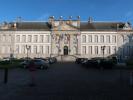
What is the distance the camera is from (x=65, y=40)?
3056 inches

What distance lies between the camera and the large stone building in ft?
253

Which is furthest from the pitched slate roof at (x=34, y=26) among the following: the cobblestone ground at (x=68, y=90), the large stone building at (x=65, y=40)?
the cobblestone ground at (x=68, y=90)

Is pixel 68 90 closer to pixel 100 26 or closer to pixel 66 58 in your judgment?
pixel 66 58

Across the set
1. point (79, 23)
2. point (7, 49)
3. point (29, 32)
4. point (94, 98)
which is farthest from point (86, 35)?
point (94, 98)

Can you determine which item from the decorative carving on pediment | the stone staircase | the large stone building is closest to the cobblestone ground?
the stone staircase

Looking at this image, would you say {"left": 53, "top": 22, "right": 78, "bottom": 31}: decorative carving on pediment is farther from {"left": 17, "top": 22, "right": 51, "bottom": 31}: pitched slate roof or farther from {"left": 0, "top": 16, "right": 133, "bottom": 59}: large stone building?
{"left": 17, "top": 22, "right": 51, "bottom": 31}: pitched slate roof

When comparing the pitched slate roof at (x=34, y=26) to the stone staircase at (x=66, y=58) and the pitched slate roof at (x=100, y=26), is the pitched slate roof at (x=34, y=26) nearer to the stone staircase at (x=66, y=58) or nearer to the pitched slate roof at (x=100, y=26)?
the stone staircase at (x=66, y=58)

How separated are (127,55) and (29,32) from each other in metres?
30.6

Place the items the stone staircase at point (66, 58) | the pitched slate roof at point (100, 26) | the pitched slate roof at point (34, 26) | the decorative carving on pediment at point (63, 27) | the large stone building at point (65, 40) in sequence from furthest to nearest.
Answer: the pitched slate roof at point (100, 26), the pitched slate roof at point (34, 26), the large stone building at point (65, 40), the decorative carving on pediment at point (63, 27), the stone staircase at point (66, 58)

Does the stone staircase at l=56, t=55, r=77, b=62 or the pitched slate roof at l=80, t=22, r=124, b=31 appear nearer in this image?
the stone staircase at l=56, t=55, r=77, b=62

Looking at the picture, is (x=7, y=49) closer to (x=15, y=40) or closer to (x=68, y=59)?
(x=15, y=40)

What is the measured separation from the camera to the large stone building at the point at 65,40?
77000 mm

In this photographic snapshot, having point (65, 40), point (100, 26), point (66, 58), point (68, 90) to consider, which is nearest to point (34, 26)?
point (65, 40)

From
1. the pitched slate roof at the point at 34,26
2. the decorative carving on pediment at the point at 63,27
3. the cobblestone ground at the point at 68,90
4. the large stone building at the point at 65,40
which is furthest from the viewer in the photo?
the pitched slate roof at the point at 34,26
